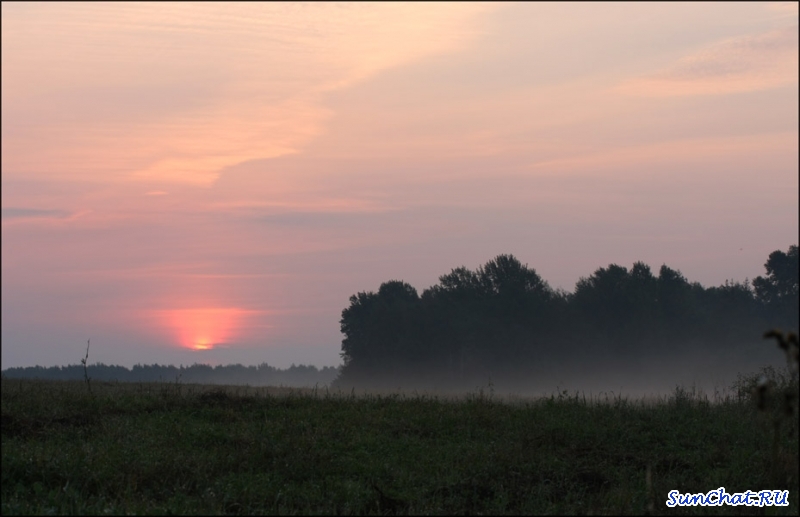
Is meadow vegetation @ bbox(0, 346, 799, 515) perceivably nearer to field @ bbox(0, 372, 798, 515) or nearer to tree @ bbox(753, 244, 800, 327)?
field @ bbox(0, 372, 798, 515)

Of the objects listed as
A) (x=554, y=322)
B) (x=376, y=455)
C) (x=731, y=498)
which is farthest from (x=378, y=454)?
(x=554, y=322)

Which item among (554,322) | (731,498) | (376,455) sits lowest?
(731,498)

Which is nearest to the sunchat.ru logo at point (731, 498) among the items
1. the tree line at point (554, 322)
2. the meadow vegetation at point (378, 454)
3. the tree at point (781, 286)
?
the meadow vegetation at point (378, 454)

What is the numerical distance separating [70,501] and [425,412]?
9066 millimetres

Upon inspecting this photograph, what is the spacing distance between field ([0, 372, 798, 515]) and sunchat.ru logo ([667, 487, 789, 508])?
158 mm

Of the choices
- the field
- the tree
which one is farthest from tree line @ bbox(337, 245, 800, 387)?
the field

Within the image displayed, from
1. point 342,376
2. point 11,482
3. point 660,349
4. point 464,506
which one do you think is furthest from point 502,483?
point 342,376

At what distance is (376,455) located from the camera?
15219mm

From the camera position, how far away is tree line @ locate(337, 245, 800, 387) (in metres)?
69.6

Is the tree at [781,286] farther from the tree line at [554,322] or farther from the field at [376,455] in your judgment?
the field at [376,455]

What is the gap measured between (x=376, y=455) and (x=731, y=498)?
6.33m

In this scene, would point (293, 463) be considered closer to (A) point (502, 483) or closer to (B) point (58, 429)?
(A) point (502, 483)

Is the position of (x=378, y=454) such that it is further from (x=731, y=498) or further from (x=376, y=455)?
(x=731, y=498)

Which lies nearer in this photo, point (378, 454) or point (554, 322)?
point (378, 454)
